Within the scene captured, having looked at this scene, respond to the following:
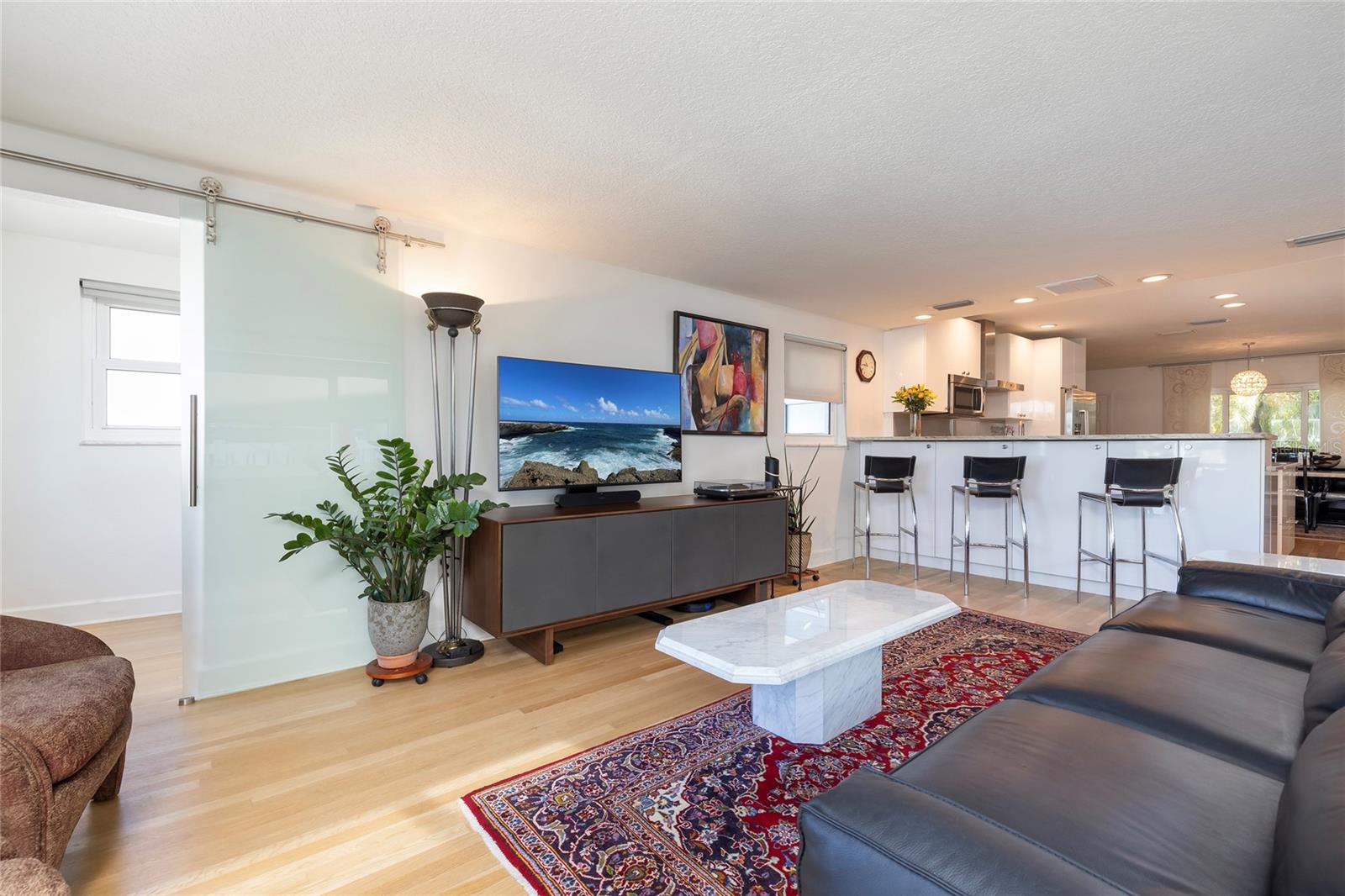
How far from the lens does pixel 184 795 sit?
183cm

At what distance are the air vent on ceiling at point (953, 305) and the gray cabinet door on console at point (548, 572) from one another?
3716mm

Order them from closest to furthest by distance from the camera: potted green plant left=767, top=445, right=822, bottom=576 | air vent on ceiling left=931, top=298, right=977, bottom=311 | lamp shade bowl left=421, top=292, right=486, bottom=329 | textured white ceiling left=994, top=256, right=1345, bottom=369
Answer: lamp shade bowl left=421, top=292, right=486, bottom=329, potted green plant left=767, top=445, right=822, bottom=576, textured white ceiling left=994, top=256, right=1345, bottom=369, air vent on ceiling left=931, top=298, right=977, bottom=311

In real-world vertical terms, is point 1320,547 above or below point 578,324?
below

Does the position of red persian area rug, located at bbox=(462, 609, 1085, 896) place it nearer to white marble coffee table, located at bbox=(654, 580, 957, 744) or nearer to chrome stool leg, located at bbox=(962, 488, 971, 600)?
white marble coffee table, located at bbox=(654, 580, 957, 744)

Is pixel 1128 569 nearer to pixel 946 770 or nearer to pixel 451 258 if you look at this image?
pixel 946 770

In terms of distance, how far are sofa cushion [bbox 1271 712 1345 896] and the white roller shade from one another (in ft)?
14.4

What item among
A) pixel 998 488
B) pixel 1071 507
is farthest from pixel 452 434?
pixel 1071 507

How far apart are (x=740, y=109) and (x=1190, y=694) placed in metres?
2.18

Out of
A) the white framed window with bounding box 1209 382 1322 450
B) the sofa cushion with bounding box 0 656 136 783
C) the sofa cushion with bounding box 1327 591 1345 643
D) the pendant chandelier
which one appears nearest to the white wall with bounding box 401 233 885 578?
the sofa cushion with bounding box 0 656 136 783

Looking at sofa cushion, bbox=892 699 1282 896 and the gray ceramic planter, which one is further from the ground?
sofa cushion, bbox=892 699 1282 896

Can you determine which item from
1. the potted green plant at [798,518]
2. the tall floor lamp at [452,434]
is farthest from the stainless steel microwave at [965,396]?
the tall floor lamp at [452,434]

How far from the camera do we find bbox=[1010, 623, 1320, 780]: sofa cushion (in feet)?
4.03

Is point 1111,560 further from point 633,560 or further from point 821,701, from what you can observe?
point 633,560

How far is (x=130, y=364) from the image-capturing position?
150 inches
